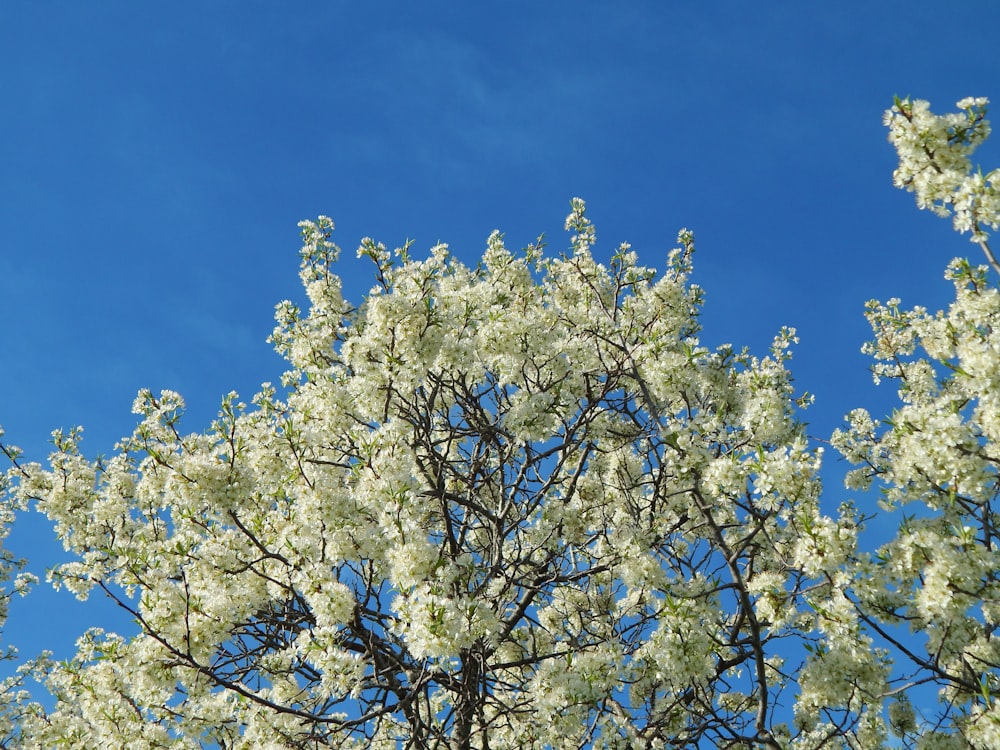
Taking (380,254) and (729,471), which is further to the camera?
(380,254)

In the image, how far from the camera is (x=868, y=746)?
891 centimetres

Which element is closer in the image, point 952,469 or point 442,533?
point 952,469

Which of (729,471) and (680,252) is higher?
(680,252)

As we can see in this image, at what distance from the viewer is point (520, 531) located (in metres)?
10.0

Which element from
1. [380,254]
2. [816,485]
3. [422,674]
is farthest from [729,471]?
[380,254]

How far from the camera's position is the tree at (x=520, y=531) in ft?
21.9

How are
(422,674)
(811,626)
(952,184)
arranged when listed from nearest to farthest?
(952,184) → (422,674) → (811,626)

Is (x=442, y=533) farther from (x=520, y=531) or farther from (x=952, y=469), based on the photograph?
(x=952, y=469)

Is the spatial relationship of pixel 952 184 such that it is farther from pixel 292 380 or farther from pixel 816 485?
pixel 292 380

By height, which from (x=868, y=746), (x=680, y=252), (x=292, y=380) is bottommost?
(x=868, y=746)

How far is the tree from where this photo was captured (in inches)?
262

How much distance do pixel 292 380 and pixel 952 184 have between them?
26.6ft

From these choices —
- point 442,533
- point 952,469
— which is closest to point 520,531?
point 442,533

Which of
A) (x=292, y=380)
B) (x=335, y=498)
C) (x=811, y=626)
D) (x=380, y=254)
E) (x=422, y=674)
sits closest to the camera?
(x=422, y=674)
